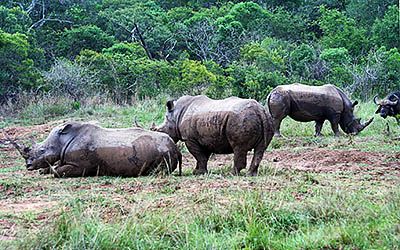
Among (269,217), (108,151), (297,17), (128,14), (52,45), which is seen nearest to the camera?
(269,217)

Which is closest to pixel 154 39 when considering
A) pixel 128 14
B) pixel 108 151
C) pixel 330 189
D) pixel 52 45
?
pixel 128 14

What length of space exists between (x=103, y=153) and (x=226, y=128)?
6.24 ft

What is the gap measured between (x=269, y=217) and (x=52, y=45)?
2558 centimetres

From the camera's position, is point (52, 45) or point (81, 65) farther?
point (52, 45)

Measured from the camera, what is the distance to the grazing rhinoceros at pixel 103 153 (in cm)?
987

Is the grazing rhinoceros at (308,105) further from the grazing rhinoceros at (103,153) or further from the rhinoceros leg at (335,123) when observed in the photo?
the grazing rhinoceros at (103,153)

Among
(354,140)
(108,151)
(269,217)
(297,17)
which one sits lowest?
(297,17)

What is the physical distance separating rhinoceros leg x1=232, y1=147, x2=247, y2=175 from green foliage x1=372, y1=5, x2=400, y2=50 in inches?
958

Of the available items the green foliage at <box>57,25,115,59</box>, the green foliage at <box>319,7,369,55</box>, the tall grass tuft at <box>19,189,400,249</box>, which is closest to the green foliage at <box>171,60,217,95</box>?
the green foliage at <box>57,25,115,59</box>

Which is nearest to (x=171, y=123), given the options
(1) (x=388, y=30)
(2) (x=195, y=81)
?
(2) (x=195, y=81)

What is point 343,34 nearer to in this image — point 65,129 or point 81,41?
point 81,41

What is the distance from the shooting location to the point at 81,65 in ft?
78.4

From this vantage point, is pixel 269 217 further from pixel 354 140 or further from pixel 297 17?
pixel 297 17

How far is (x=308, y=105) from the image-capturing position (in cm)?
1619
